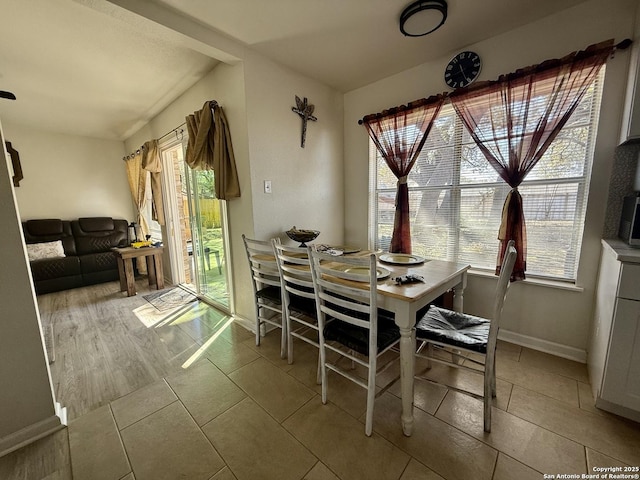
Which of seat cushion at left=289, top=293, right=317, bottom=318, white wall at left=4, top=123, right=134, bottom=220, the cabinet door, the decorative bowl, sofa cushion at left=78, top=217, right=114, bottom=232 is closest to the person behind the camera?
the cabinet door

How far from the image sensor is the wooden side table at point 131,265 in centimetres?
344

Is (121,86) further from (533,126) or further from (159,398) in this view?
(533,126)

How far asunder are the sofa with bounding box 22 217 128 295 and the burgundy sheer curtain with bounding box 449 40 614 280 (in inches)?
210

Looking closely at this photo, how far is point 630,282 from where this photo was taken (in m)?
1.25

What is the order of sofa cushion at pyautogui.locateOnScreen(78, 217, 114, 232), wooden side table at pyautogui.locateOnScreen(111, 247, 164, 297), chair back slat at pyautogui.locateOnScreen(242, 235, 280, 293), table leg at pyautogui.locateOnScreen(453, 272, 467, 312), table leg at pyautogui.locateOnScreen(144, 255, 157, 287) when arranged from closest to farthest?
1. table leg at pyautogui.locateOnScreen(453, 272, 467, 312)
2. chair back slat at pyautogui.locateOnScreen(242, 235, 280, 293)
3. wooden side table at pyautogui.locateOnScreen(111, 247, 164, 297)
4. table leg at pyautogui.locateOnScreen(144, 255, 157, 287)
5. sofa cushion at pyautogui.locateOnScreen(78, 217, 114, 232)

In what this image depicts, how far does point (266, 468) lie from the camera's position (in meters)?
1.18

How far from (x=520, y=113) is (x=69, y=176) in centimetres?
627

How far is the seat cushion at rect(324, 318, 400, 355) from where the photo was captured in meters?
1.34

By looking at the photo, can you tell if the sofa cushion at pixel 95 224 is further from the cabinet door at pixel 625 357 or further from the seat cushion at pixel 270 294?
the cabinet door at pixel 625 357

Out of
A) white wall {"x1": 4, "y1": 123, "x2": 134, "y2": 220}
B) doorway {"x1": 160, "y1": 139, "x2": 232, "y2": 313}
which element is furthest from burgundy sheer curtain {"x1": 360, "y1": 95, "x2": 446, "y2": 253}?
white wall {"x1": 4, "y1": 123, "x2": 134, "y2": 220}

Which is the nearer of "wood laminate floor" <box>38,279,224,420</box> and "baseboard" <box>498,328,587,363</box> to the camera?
"wood laminate floor" <box>38,279,224,420</box>

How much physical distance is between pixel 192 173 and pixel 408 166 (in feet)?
7.92

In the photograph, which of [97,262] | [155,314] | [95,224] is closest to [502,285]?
[155,314]

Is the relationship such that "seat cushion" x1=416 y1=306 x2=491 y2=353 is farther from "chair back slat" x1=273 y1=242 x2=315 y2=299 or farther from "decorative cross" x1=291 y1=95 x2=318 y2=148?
"decorative cross" x1=291 y1=95 x2=318 y2=148
